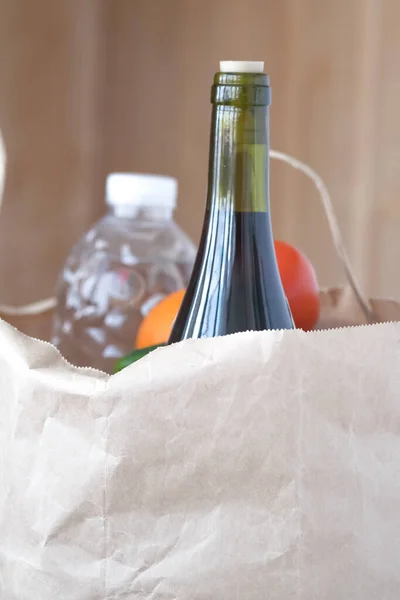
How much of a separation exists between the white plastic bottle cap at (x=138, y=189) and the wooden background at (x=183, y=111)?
11.9 inches

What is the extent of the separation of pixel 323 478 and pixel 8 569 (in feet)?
0.44

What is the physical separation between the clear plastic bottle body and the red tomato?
327 mm

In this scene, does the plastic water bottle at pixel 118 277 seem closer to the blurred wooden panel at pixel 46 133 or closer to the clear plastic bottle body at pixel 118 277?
the clear plastic bottle body at pixel 118 277

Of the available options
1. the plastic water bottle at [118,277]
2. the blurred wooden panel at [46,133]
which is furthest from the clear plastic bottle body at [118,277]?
the blurred wooden panel at [46,133]

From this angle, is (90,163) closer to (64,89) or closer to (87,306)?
(64,89)

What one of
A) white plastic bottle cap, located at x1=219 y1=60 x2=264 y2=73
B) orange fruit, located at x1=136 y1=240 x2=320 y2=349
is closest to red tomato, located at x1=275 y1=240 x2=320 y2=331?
orange fruit, located at x1=136 y1=240 x2=320 y2=349

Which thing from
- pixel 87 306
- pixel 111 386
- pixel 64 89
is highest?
pixel 64 89

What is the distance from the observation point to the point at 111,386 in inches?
11.6

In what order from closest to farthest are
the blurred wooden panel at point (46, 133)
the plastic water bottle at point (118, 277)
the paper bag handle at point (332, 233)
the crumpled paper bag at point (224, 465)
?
the crumpled paper bag at point (224, 465) < the paper bag handle at point (332, 233) < the plastic water bottle at point (118, 277) < the blurred wooden panel at point (46, 133)

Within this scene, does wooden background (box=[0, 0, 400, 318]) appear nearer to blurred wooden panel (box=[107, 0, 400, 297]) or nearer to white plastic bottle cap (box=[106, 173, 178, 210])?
blurred wooden panel (box=[107, 0, 400, 297])

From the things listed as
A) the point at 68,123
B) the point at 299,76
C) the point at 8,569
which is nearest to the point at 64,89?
the point at 68,123

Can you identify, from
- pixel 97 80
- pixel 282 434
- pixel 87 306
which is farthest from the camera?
pixel 97 80

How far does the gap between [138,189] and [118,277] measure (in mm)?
221

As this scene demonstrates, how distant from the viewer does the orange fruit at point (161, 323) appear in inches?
19.5
